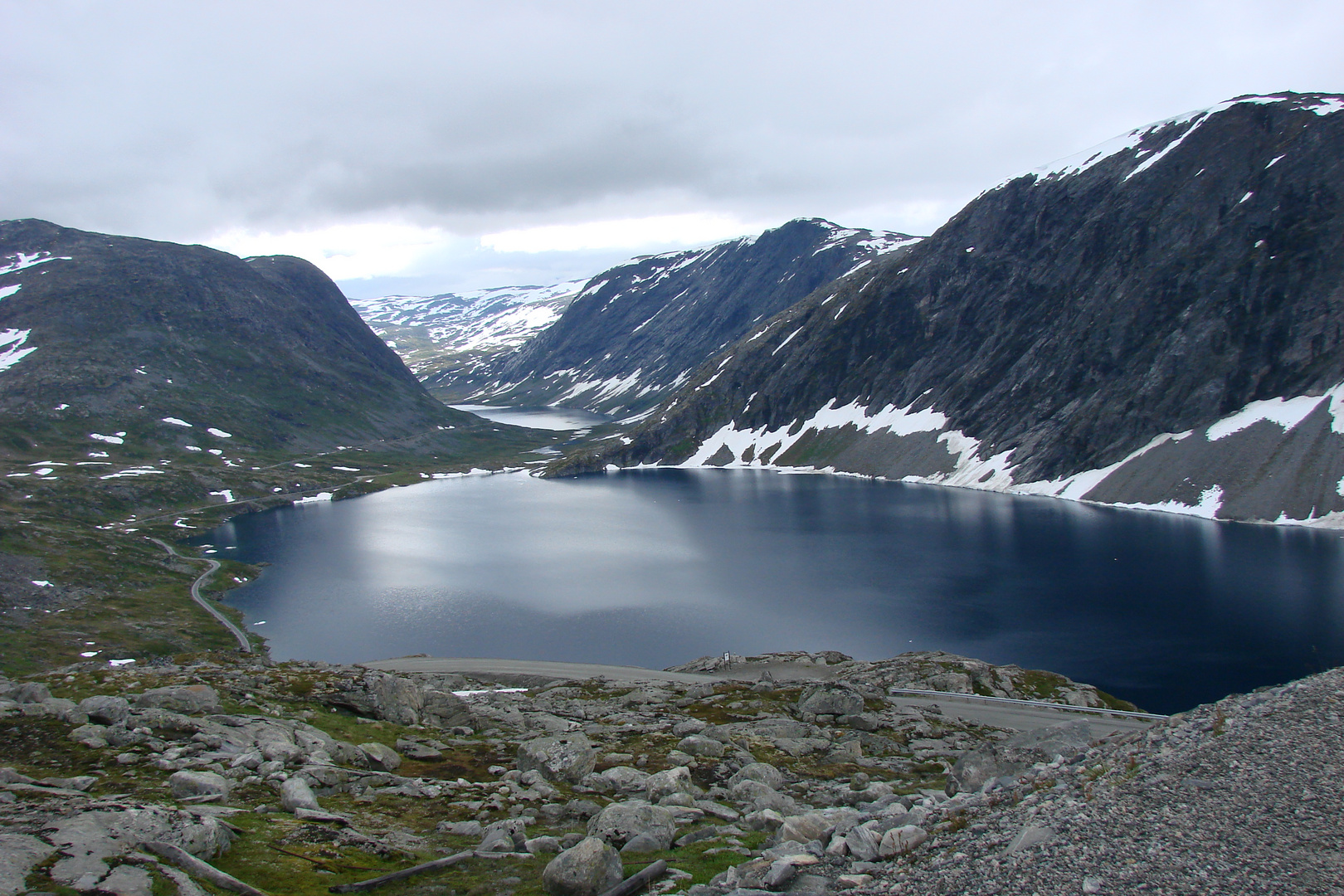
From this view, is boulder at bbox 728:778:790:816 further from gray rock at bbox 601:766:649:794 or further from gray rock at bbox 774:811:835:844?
gray rock at bbox 774:811:835:844

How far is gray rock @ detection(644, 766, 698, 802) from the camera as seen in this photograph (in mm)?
24294

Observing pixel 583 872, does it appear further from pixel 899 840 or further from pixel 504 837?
pixel 899 840

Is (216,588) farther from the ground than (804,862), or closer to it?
closer to it

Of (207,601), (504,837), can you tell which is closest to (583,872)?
(504,837)

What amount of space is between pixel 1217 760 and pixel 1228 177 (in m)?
190

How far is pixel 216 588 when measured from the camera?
10669 centimetres

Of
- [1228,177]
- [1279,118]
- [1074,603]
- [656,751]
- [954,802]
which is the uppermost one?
[1279,118]

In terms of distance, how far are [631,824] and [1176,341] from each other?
173 metres

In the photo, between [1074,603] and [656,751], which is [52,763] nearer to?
[656,751]

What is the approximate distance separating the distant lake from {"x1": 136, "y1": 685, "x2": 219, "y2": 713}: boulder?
43.9 meters

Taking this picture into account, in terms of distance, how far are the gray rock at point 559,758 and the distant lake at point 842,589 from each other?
141 feet

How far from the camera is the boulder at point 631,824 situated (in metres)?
18.6

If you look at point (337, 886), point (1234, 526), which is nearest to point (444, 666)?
point (337, 886)

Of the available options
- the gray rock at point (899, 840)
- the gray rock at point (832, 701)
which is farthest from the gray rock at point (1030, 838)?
the gray rock at point (832, 701)
